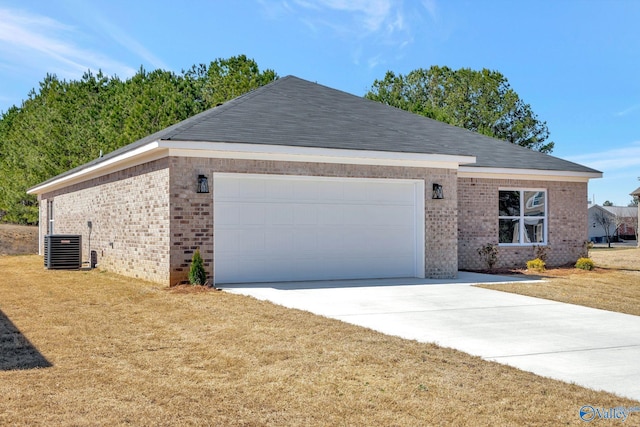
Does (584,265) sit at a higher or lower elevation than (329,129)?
lower

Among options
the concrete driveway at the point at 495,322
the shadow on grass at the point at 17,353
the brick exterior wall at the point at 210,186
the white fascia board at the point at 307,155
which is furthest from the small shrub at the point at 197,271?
the shadow on grass at the point at 17,353

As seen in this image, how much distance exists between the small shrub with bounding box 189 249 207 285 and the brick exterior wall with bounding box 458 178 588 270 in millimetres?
8151

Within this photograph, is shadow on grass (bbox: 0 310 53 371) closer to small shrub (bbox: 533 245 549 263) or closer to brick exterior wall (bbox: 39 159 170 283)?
brick exterior wall (bbox: 39 159 170 283)

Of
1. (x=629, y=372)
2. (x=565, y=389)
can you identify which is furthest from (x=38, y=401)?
(x=629, y=372)

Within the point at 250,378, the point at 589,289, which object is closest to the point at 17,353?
the point at 250,378

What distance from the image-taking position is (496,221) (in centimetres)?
1773

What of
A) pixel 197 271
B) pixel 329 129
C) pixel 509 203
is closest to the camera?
pixel 197 271

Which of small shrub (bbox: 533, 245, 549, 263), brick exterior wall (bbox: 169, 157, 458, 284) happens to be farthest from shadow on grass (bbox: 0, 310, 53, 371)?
small shrub (bbox: 533, 245, 549, 263)

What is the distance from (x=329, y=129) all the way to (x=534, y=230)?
7.76 meters

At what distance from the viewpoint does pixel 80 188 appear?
20.7m

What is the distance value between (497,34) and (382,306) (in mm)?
19875

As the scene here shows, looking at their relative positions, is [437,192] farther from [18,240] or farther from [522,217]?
[18,240]

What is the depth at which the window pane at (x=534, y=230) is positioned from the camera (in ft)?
60.2

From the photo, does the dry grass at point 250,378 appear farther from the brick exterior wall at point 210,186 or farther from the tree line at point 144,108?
the tree line at point 144,108
